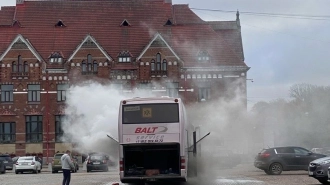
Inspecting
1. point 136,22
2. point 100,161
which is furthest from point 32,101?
point 100,161

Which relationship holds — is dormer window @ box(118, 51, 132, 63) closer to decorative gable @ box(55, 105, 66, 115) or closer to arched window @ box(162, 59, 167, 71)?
arched window @ box(162, 59, 167, 71)

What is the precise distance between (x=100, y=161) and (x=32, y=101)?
2190cm

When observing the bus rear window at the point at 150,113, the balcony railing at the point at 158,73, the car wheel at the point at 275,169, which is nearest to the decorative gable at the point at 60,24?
the balcony railing at the point at 158,73

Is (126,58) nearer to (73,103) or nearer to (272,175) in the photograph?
(73,103)

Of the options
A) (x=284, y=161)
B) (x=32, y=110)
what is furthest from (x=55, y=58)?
(x=284, y=161)

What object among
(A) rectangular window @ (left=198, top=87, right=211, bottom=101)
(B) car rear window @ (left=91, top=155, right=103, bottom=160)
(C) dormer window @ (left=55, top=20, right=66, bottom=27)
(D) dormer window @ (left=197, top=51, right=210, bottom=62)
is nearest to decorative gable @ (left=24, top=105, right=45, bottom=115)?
(C) dormer window @ (left=55, top=20, right=66, bottom=27)

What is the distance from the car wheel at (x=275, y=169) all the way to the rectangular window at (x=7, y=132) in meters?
40.3

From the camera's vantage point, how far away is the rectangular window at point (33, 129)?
71.2 meters

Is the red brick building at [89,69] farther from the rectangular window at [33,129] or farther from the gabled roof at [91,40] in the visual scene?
the gabled roof at [91,40]

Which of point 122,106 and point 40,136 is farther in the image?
point 40,136

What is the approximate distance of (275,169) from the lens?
37656 mm

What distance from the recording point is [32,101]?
71.7m

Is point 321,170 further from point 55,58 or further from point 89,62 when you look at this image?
point 55,58

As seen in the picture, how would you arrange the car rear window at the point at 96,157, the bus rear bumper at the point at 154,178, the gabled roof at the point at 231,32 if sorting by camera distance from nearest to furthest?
the bus rear bumper at the point at 154,178 → the car rear window at the point at 96,157 → the gabled roof at the point at 231,32
